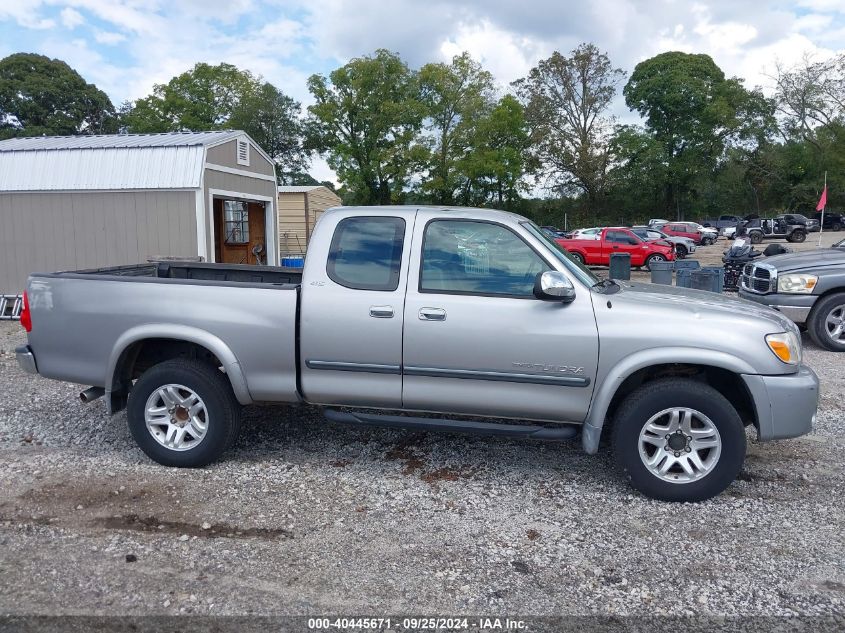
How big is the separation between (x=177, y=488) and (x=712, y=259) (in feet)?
94.3

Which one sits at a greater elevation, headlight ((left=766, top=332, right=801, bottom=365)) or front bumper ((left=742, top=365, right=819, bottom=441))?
headlight ((left=766, top=332, right=801, bottom=365))

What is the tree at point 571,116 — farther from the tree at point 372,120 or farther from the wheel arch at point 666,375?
the wheel arch at point 666,375

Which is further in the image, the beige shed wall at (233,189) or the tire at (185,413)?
the beige shed wall at (233,189)

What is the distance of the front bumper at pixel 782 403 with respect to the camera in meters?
4.11

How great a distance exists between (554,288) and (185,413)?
2.68 meters

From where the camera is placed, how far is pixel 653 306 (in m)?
4.26

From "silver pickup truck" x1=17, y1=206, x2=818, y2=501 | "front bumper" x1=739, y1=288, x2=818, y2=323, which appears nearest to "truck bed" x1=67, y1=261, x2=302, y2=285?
"silver pickup truck" x1=17, y1=206, x2=818, y2=501

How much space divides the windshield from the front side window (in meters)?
0.14

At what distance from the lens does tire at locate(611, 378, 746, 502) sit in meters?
4.13

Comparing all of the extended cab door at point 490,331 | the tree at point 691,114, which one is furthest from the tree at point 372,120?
the extended cab door at point 490,331

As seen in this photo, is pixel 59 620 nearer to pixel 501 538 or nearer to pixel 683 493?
pixel 501 538

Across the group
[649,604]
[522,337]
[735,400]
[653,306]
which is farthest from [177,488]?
[735,400]

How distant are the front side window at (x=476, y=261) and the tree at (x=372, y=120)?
117ft

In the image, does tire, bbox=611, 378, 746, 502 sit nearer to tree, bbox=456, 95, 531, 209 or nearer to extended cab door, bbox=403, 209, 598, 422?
extended cab door, bbox=403, 209, 598, 422
